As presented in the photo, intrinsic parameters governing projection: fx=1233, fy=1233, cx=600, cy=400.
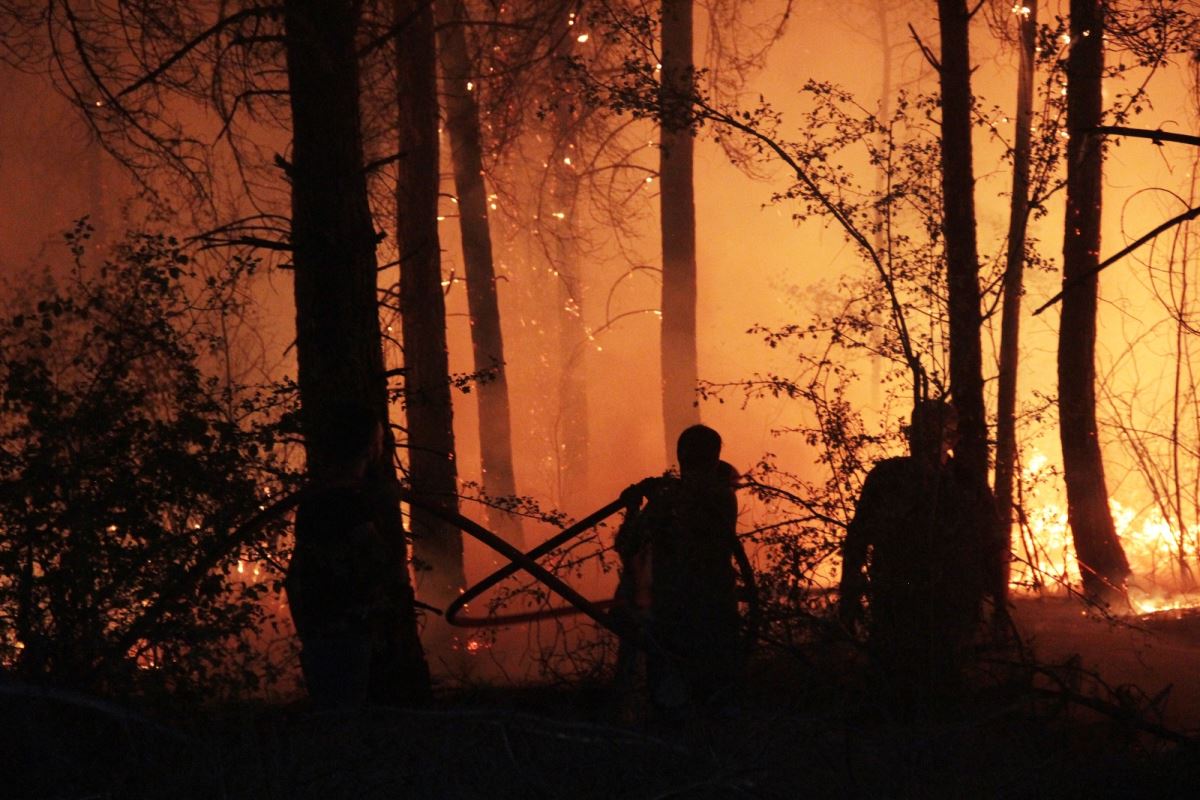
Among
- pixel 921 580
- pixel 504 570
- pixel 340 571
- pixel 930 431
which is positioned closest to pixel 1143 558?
pixel 930 431

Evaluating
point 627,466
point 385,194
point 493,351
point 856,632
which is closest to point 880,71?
point 627,466

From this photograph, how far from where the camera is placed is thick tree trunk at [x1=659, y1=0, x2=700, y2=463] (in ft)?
62.3

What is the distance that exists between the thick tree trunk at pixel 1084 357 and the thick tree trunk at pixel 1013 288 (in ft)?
1.61

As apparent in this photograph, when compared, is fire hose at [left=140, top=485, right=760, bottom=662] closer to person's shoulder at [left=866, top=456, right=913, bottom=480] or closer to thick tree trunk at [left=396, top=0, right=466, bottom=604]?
person's shoulder at [left=866, top=456, right=913, bottom=480]

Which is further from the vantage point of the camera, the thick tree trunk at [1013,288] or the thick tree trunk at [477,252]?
the thick tree trunk at [477,252]

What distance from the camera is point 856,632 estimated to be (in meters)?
Result: 7.07

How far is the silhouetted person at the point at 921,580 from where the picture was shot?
643cm

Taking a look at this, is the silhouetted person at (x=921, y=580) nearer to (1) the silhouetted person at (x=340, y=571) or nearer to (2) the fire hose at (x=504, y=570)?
(2) the fire hose at (x=504, y=570)

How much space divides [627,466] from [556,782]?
2944 cm

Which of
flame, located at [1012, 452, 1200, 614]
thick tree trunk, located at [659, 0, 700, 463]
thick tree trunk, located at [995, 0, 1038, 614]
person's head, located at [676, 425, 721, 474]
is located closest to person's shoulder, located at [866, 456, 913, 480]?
person's head, located at [676, 425, 721, 474]

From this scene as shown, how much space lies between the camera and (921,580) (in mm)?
6477

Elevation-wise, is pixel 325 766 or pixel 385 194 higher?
pixel 385 194

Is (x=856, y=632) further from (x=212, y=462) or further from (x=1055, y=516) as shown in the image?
(x=1055, y=516)

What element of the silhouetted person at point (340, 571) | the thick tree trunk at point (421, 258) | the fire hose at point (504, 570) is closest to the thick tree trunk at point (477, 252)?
the thick tree trunk at point (421, 258)
